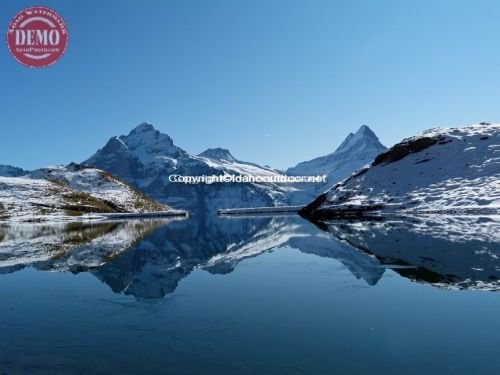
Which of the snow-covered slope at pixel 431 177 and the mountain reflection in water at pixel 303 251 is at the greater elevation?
the snow-covered slope at pixel 431 177

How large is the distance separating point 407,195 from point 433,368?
318 ft

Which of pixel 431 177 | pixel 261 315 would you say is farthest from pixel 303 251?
pixel 431 177

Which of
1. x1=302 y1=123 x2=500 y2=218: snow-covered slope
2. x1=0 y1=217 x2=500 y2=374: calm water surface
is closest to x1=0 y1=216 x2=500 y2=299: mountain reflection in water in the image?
x1=0 y1=217 x2=500 y2=374: calm water surface

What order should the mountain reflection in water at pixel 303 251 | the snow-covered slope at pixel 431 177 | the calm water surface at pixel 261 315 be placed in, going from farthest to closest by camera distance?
the snow-covered slope at pixel 431 177, the mountain reflection in water at pixel 303 251, the calm water surface at pixel 261 315

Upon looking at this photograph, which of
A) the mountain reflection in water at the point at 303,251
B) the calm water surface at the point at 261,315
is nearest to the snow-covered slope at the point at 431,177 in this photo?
the mountain reflection in water at the point at 303,251

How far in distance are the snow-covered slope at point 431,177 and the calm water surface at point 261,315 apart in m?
63.2

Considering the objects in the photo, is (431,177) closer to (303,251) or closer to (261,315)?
(303,251)

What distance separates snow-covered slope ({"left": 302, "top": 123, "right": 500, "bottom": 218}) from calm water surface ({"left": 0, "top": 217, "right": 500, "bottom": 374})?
207ft

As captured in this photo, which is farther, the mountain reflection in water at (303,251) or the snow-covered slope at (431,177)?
the snow-covered slope at (431,177)

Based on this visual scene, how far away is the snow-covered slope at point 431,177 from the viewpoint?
92250 millimetres

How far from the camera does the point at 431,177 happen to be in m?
108

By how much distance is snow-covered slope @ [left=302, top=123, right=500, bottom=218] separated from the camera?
92250 mm

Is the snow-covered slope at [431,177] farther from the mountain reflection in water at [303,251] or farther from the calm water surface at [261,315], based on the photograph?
the calm water surface at [261,315]

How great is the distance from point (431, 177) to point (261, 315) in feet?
334
